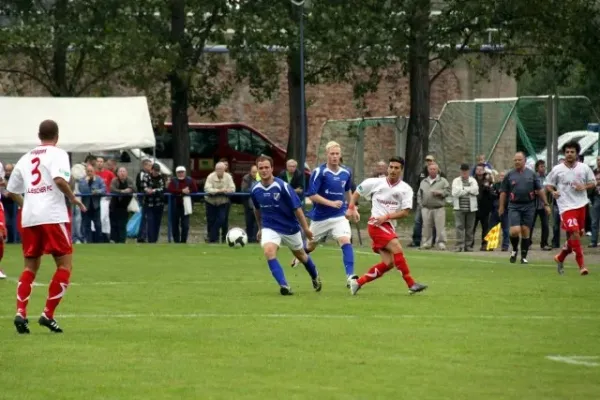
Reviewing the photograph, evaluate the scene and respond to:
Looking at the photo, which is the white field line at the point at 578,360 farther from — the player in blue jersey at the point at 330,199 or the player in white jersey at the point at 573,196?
the player in white jersey at the point at 573,196

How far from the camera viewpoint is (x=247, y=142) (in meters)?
47.8

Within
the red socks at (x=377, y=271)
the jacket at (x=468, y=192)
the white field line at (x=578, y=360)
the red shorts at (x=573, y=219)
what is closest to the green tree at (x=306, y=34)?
the jacket at (x=468, y=192)

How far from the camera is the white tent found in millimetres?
36312

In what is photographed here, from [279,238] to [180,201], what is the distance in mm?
16432

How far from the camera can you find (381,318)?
16.7 m

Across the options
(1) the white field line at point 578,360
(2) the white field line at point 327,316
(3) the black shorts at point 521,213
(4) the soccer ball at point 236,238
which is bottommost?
(4) the soccer ball at point 236,238

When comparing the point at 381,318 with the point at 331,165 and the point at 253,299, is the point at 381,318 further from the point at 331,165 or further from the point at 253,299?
the point at 331,165

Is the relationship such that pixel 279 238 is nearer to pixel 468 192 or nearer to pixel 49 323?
pixel 49 323

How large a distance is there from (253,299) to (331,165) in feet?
12.6

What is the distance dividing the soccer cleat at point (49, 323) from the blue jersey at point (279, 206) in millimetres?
5553

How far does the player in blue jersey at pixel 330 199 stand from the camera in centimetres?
2223

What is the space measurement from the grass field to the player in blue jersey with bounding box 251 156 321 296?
1.57 ft

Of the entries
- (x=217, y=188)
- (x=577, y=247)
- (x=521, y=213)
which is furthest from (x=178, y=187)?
(x=577, y=247)

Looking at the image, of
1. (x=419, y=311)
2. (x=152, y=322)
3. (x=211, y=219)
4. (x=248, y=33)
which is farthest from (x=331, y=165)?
(x=248, y=33)
